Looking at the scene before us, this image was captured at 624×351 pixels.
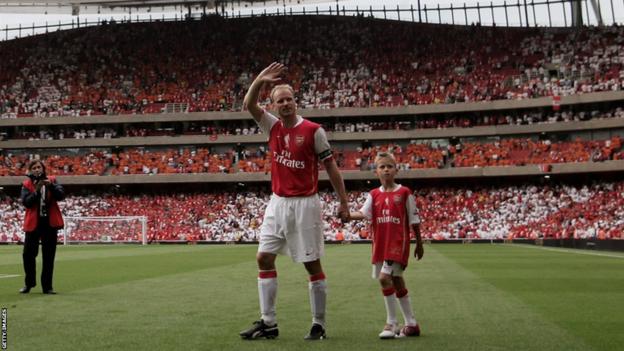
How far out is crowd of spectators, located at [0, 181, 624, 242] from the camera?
51.0 meters

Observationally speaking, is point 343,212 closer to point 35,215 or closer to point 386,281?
point 386,281

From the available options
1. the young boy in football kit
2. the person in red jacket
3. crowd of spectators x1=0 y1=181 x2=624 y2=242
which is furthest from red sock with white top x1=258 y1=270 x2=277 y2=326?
crowd of spectators x1=0 y1=181 x2=624 y2=242

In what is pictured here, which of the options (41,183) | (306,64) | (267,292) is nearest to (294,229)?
(267,292)

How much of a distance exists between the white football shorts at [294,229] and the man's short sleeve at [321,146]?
1.43 feet

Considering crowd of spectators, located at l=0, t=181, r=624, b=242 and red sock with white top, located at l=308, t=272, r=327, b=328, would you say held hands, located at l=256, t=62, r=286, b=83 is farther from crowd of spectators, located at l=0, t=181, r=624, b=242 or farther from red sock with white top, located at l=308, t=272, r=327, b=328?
crowd of spectators, located at l=0, t=181, r=624, b=242

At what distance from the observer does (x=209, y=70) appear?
7094 centimetres

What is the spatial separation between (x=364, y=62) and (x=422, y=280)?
5485 centimetres

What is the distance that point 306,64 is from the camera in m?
70.6

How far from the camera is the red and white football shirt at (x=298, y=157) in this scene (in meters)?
7.86

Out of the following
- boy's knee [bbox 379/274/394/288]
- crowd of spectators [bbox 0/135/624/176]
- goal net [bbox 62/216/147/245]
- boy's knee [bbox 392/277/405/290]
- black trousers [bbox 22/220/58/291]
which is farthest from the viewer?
crowd of spectators [bbox 0/135/624/176]

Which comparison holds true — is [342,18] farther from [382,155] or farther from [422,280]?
[382,155]

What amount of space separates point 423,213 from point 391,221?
1901 inches

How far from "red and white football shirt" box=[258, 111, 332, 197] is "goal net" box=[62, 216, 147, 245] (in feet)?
147

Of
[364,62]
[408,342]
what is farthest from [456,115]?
[408,342]
